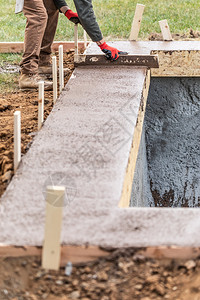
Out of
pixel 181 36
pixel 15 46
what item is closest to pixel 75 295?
pixel 15 46

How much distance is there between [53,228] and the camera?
82.4 inches

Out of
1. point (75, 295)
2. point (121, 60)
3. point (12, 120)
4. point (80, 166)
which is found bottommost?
point (75, 295)

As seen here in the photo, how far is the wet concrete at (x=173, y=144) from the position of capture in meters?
6.23

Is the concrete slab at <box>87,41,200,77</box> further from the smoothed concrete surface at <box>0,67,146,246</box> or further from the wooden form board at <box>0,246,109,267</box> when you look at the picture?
the wooden form board at <box>0,246,109,267</box>

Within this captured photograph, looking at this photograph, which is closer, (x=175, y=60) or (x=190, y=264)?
(x=190, y=264)

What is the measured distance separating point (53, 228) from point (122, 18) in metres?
7.20

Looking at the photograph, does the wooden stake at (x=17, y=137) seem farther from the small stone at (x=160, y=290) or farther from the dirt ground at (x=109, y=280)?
the small stone at (x=160, y=290)

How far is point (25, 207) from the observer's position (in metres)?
2.57

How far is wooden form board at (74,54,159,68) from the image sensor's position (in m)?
5.23

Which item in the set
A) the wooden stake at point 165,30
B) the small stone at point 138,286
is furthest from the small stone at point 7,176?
the wooden stake at point 165,30

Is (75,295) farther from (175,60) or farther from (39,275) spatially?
(175,60)

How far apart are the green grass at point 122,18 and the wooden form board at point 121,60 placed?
7.92ft

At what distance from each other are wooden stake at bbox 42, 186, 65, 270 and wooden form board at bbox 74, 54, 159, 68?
134 inches

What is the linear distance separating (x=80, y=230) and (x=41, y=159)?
0.90 m
